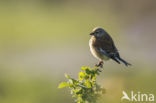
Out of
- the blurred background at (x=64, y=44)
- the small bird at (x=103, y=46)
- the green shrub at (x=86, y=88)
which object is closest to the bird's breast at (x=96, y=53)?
the small bird at (x=103, y=46)

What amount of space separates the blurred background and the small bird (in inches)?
17.4

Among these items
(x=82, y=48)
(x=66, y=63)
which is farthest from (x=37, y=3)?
(x=66, y=63)

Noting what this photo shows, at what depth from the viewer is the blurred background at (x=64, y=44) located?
11023 millimetres

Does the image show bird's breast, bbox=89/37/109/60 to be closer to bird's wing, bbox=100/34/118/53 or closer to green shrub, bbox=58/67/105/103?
bird's wing, bbox=100/34/118/53

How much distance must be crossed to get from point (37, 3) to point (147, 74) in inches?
337

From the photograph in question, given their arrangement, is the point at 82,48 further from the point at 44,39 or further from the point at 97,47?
the point at 97,47

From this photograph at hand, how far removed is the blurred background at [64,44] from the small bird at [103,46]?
1.45 ft

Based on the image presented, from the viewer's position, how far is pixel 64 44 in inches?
651

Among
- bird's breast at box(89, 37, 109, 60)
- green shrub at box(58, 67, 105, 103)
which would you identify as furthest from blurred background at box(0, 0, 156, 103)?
green shrub at box(58, 67, 105, 103)

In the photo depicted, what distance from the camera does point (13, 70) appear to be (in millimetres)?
12898

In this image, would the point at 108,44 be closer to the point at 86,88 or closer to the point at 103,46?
the point at 103,46

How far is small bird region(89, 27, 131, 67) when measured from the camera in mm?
7224

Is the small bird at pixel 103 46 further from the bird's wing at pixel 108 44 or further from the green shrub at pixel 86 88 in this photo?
the green shrub at pixel 86 88

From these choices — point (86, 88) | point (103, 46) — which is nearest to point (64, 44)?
point (103, 46)
